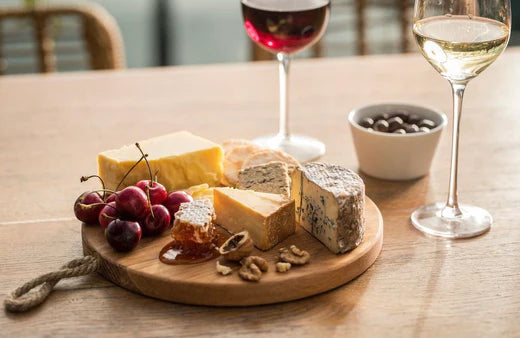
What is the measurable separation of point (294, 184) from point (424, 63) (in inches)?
43.7

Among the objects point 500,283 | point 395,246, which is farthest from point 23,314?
point 500,283

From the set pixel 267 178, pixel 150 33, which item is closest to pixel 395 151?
pixel 267 178

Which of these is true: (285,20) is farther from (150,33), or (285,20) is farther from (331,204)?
(150,33)

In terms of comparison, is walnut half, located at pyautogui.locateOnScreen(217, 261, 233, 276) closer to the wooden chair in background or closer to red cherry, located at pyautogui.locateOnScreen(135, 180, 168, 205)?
red cherry, located at pyautogui.locateOnScreen(135, 180, 168, 205)

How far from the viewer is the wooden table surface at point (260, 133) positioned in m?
1.08

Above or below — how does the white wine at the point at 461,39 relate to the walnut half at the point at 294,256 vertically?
above

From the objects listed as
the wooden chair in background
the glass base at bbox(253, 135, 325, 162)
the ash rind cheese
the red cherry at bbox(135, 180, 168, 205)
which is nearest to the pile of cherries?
the red cherry at bbox(135, 180, 168, 205)

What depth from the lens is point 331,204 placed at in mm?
1184

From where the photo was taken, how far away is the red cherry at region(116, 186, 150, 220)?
4.00ft

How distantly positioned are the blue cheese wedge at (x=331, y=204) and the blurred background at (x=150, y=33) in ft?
5.17

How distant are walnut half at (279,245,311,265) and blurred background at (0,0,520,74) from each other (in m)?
1.66

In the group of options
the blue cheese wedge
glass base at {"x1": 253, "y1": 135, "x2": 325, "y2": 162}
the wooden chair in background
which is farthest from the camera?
the wooden chair in background

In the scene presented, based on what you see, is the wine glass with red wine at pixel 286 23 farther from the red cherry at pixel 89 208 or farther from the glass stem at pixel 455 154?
the red cherry at pixel 89 208

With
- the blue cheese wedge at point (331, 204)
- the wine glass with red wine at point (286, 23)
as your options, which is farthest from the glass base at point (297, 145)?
the blue cheese wedge at point (331, 204)
